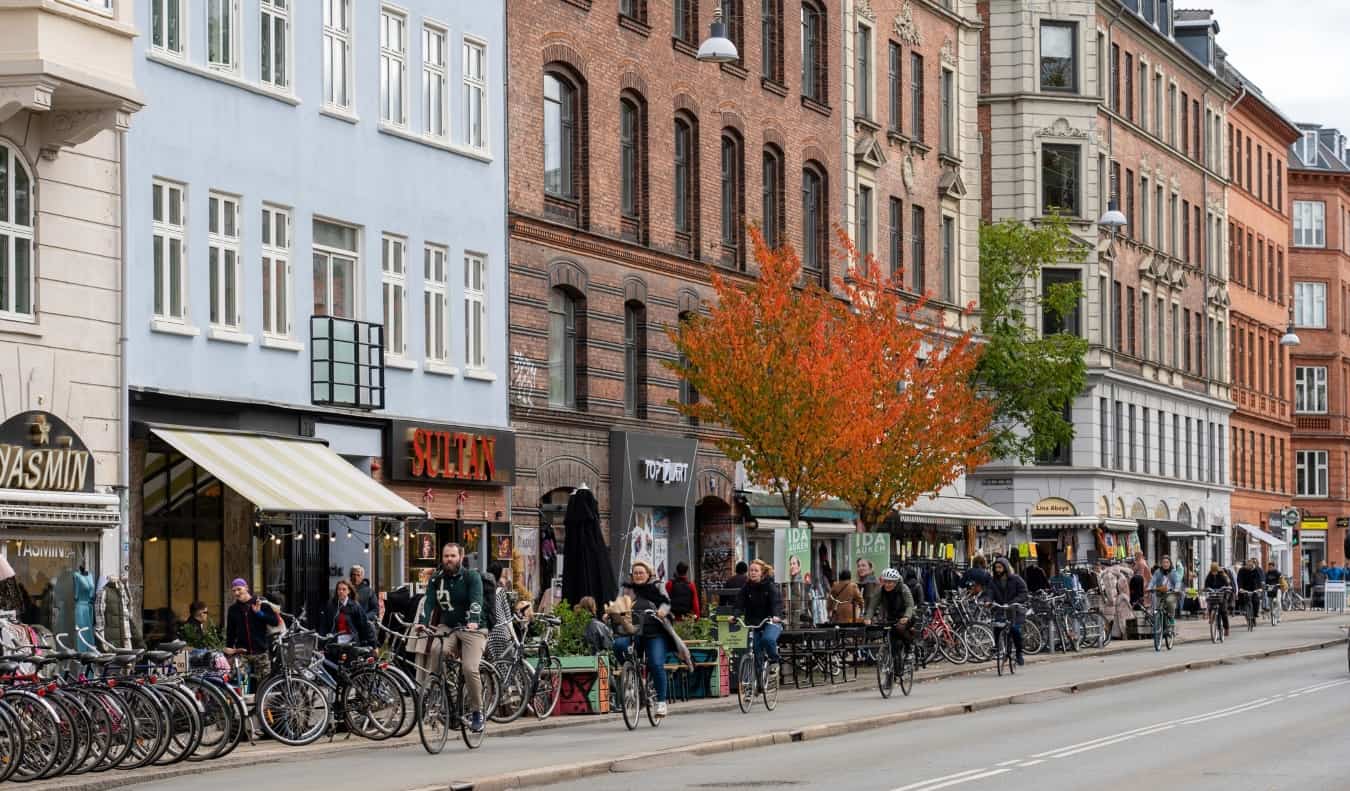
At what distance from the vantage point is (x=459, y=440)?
1415 inches

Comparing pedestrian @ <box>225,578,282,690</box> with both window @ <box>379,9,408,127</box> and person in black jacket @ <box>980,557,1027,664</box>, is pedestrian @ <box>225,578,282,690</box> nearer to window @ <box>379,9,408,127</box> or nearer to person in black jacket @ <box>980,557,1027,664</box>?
window @ <box>379,9,408,127</box>

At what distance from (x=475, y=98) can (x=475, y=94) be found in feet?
0.19

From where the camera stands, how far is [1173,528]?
75.8 m

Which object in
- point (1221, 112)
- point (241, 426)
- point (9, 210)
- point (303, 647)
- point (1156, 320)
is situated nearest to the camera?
point (303, 647)

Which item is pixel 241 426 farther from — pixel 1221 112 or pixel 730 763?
pixel 1221 112

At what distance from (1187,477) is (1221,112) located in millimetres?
13405

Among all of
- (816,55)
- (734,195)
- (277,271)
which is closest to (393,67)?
(277,271)

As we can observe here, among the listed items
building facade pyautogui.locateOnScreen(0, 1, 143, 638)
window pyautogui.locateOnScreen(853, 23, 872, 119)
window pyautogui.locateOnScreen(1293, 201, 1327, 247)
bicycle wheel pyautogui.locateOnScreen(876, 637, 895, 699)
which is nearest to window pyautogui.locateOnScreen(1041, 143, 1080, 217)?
Answer: window pyautogui.locateOnScreen(853, 23, 872, 119)

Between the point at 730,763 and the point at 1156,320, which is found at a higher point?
the point at 1156,320

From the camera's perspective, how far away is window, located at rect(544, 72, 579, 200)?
39000mm

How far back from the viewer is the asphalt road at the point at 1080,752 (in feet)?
61.1

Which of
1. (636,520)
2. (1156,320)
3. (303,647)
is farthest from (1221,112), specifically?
(303,647)

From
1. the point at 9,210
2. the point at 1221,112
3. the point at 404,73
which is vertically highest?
the point at 1221,112

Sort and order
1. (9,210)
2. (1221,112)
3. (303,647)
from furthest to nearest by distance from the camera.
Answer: (1221,112), (9,210), (303,647)
